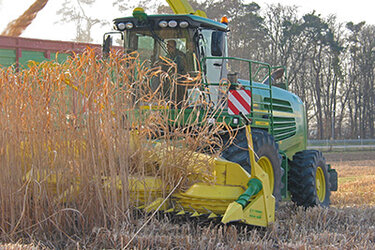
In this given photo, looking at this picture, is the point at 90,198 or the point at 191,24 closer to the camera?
the point at 90,198

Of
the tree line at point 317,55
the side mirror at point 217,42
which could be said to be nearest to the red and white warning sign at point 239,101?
the side mirror at point 217,42

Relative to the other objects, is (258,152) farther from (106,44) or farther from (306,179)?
(106,44)

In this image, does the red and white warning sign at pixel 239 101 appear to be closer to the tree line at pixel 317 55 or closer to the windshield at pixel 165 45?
the windshield at pixel 165 45

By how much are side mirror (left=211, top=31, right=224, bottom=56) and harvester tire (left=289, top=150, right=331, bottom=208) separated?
193cm

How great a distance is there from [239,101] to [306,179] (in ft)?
5.98

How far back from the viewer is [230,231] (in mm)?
3969

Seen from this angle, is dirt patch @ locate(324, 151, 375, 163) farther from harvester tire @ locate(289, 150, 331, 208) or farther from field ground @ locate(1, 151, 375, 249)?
field ground @ locate(1, 151, 375, 249)

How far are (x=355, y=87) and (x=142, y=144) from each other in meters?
34.0

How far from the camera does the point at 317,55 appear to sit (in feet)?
110

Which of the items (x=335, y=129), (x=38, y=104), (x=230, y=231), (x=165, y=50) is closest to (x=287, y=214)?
(x=230, y=231)

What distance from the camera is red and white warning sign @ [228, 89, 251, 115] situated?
489 centimetres

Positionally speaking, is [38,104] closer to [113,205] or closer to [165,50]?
[113,205]

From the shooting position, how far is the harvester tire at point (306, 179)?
20.3 feet

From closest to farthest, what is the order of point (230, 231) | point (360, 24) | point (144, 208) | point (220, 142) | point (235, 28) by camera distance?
point (230, 231) < point (144, 208) < point (220, 142) < point (235, 28) < point (360, 24)
